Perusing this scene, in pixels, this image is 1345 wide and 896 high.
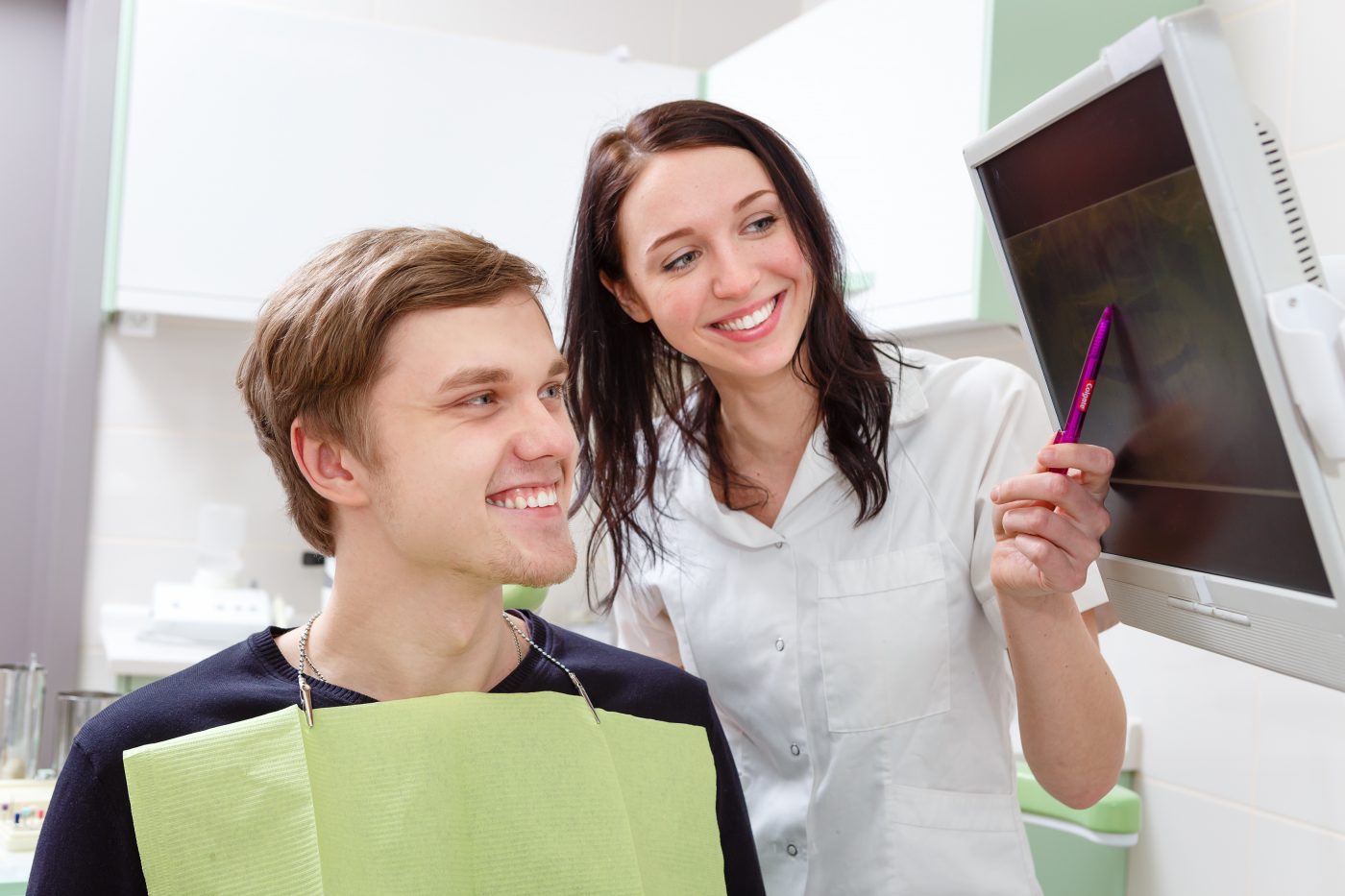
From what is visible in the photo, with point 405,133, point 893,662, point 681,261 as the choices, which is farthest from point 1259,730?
point 405,133

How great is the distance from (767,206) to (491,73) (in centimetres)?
144

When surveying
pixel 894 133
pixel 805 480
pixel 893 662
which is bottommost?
pixel 893 662

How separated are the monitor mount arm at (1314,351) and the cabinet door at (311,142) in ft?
6.72

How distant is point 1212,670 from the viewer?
76.1 inches

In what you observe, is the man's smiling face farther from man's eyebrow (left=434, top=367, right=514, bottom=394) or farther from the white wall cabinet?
the white wall cabinet

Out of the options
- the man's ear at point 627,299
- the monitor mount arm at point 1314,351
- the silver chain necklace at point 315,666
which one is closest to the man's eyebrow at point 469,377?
the silver chain necklace at point 315,666

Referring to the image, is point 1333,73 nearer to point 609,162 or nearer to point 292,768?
point 609,162

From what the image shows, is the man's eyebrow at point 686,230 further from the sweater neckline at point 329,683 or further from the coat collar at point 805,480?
the sweater neckline at point 329,683

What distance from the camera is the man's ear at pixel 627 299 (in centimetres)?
145

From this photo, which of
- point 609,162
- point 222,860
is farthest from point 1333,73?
point 222,860

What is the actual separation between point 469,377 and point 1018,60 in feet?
3.98

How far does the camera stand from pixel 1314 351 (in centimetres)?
64

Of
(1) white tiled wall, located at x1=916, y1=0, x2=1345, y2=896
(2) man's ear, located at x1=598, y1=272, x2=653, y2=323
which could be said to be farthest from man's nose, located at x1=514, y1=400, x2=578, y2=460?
(1) white tiled wall, located at x1=916, y1=0, x2=1345, y2=896

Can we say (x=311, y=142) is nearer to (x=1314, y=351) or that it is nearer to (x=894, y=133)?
(x=894, y=133)
